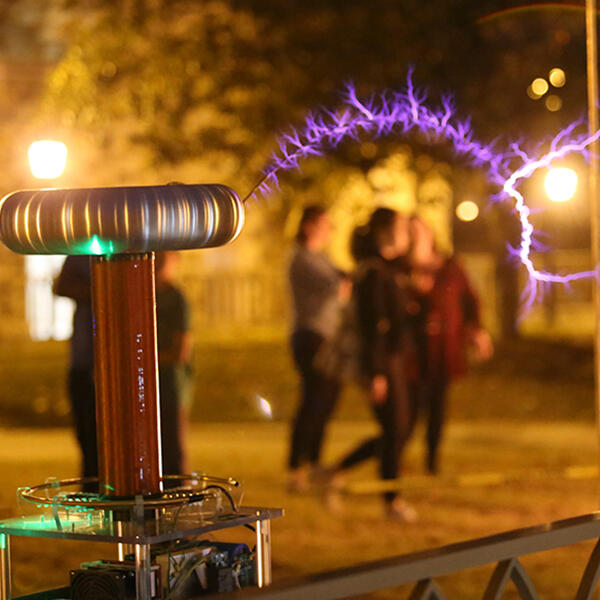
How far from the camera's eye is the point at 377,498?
8.47m

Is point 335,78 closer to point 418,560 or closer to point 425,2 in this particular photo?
point 425,2

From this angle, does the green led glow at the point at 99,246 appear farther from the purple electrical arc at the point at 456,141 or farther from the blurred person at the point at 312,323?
the blurred person at the point at 312,323

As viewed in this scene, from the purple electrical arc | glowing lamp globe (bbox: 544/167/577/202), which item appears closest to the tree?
the purple electrical arc

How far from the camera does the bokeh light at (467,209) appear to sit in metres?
18.4

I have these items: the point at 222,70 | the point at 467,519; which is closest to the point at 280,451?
the point at 467,519

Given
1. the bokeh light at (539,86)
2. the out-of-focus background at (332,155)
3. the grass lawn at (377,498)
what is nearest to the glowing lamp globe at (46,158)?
the grass lawn at (377,498)

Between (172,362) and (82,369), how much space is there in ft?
1.56

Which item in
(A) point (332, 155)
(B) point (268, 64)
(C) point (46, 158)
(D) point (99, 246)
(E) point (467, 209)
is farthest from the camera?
(E) point (467, 209)

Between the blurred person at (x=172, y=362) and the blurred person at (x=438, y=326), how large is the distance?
94.5 inches

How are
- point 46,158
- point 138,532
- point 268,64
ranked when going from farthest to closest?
point 268,64 < point 46,158 < point 138,532

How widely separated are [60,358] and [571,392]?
26.2ft

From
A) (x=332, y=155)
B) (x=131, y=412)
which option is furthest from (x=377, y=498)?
(x=332, y=155)

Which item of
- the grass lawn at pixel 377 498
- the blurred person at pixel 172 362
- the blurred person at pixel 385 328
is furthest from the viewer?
the blurred person at pixel 385 328

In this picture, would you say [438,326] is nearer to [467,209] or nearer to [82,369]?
[82,369]
